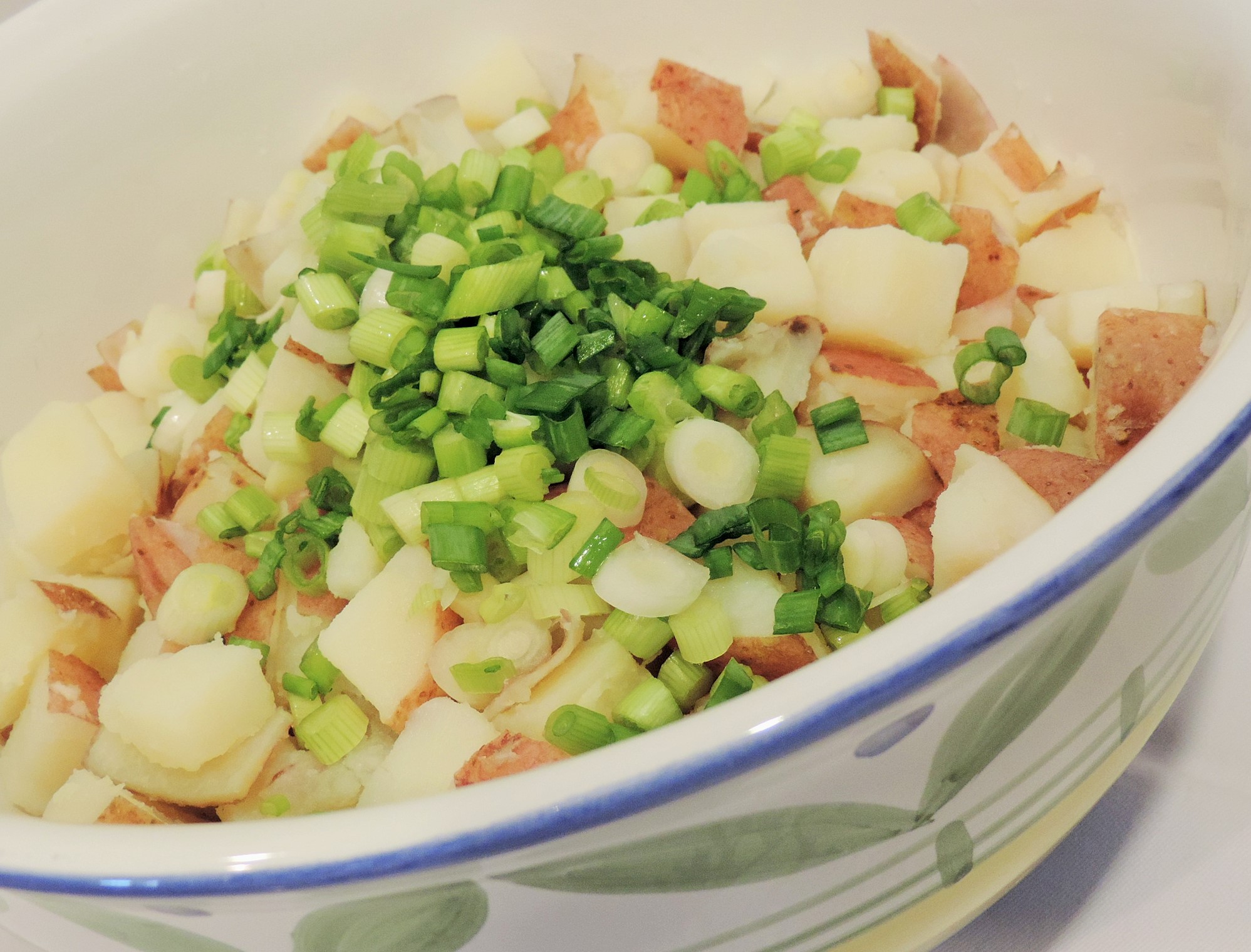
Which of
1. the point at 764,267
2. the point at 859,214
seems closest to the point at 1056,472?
the point at 764,267

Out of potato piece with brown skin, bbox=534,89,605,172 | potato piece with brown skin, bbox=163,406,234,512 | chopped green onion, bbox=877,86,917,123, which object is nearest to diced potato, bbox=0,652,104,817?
potato piece with brown skin, bbox=163,406,234,512

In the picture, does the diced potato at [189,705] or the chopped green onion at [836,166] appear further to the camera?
the chopped green onion at [836,166]

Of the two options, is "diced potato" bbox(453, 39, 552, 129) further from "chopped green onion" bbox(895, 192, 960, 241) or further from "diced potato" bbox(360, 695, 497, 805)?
"diced potato" bbox(360, 695, 497, 805)

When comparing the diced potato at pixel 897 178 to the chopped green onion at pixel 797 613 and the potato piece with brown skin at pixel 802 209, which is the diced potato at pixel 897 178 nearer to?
the potato piece with brown skin at pixel 802 209

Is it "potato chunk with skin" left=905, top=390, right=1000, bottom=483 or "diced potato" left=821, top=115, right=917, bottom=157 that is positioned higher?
"diced potato" left=821, top=115, right=917, bottom=157

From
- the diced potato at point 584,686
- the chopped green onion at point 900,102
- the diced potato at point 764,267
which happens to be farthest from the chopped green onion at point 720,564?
the chopped green onion at point 900,102

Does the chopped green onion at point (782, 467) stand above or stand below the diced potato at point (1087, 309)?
above

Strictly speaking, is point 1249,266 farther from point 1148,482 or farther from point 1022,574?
A: point 1022,574
